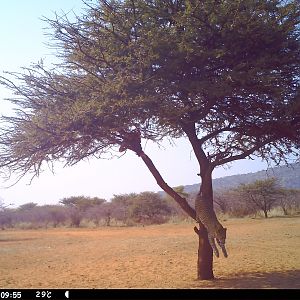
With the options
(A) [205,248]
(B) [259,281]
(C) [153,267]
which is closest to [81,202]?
(C) [153,267]

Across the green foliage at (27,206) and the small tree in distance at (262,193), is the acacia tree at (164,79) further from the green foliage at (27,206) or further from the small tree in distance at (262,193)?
the green foliage at (27,206)

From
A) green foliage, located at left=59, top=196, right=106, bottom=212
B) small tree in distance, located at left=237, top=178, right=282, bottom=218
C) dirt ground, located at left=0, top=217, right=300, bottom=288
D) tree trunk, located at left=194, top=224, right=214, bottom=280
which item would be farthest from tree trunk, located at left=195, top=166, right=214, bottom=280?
green foliage, located at left=59, top=196, right=106, bottom=212

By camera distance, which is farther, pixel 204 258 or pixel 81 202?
pixel 81 202

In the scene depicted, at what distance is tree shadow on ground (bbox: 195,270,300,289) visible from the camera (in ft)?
32.4

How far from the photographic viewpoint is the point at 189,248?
1984 centimetres

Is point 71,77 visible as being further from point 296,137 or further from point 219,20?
point 296,137

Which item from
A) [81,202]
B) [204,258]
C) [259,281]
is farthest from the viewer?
[81,202]

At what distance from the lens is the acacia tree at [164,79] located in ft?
30.6

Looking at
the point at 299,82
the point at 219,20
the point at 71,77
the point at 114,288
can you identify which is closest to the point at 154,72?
the point at 219,20

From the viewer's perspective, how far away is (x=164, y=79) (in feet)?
32.0
